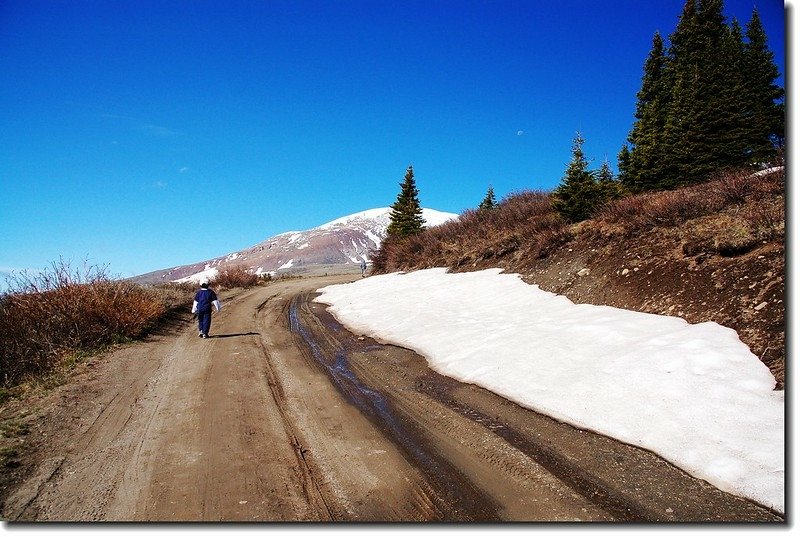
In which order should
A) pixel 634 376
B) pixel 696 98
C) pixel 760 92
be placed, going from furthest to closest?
pixel 760 92
pixel 696 98
pixel 634 376

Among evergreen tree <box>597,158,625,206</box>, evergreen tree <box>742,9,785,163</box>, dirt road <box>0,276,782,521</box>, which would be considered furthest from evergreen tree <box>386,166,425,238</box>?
dirt road <box>0,276,782,521</box>

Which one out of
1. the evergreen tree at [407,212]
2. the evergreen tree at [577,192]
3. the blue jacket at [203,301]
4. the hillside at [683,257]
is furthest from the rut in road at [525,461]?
the evergreen tree at [407,212]

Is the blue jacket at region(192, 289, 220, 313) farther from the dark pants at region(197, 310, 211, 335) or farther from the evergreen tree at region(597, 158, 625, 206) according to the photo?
the evergreen tree at region(597, 158, 625, 206)

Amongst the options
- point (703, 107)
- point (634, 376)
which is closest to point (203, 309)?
point (634, 376)

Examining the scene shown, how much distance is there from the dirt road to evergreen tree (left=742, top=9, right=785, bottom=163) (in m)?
20.5

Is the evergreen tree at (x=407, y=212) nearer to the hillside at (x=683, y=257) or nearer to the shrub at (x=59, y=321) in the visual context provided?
the hillside at (x=683, y=257)

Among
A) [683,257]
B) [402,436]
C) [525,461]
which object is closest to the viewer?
[525,461]

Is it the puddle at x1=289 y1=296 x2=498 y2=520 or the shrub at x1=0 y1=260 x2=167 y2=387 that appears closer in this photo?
the puddle at x1=289 y1=296 x2=498 y2=520

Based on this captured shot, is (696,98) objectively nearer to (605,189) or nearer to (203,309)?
(605,189)

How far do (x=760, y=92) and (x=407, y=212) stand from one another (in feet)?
77.3

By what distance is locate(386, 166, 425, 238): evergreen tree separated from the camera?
101 ft

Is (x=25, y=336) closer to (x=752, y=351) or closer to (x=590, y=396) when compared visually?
(x=590, y=396)

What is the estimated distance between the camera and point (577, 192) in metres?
13.2

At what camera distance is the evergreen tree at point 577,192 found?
1299 cm
